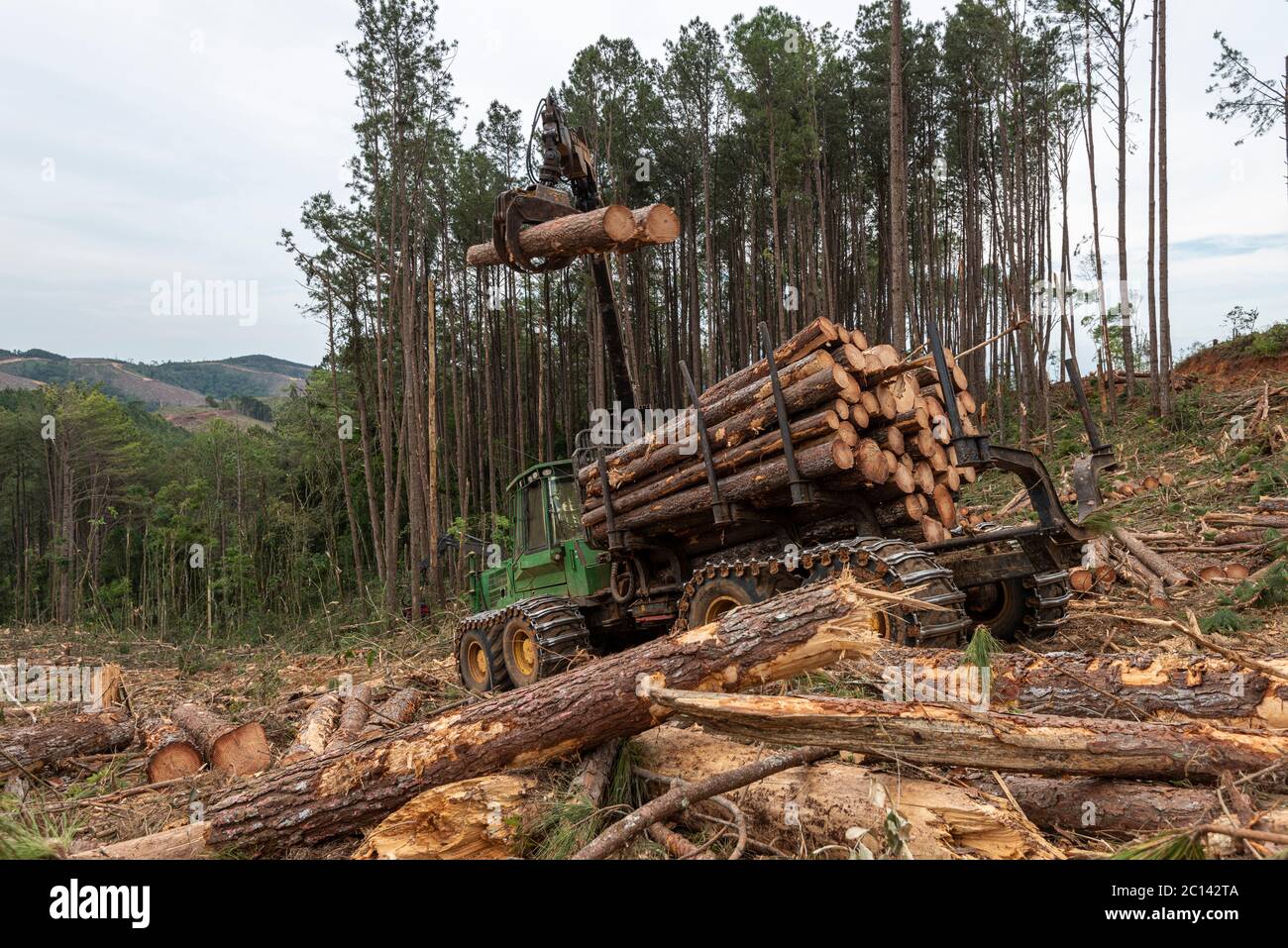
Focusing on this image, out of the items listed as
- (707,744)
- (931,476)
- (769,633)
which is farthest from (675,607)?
(769,633)

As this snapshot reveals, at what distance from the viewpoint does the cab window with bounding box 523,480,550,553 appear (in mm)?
8781

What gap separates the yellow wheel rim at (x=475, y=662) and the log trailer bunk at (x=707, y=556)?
2 cm

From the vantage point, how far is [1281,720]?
316cm

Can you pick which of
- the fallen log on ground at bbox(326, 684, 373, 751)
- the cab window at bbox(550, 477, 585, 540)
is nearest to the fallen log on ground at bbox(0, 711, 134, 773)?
the fallen log on ground at bbox(326, 684, 373, 751)

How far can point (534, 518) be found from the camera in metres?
8.96

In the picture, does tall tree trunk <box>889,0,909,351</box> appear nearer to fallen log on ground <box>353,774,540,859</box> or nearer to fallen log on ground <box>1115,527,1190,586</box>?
fallen log on ground <box>1115,527,1190,586</box>

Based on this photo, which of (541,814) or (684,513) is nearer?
(541,814)

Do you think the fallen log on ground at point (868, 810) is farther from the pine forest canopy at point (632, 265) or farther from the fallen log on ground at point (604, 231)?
the pine forest canopy at point (632, 265)

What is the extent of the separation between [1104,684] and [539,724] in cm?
270

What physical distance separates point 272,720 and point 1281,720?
7.57m

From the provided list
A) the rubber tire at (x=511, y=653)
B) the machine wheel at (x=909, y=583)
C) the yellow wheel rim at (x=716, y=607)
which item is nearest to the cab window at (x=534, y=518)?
the rubber tire at (x=511, y=653)

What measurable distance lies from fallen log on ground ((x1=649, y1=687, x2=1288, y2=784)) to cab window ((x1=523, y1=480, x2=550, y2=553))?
5642mm

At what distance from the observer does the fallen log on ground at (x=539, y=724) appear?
3605mm
